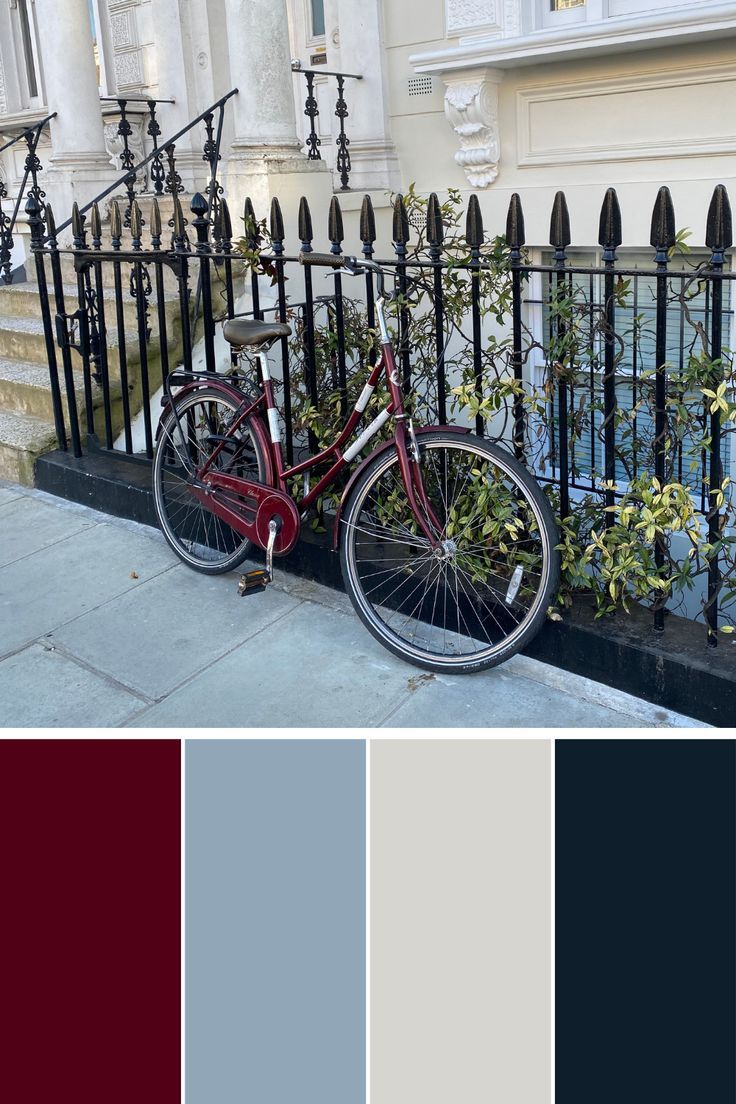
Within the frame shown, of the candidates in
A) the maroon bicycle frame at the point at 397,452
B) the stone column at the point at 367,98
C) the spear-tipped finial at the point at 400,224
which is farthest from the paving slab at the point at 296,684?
the stone column at the point at 367,98

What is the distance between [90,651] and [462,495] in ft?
4.95

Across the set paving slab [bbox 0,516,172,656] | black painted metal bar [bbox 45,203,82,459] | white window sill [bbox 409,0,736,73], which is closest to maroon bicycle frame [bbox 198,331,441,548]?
paving slab [bbox 0,516,172,656]

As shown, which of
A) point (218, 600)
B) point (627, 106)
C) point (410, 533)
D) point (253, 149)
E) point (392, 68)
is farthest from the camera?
point (392, 68)

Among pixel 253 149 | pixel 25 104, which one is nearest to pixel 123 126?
pixel 253 149

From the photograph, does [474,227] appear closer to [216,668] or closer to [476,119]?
[216,668]

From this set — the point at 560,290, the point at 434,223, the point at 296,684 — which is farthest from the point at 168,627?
the point at 560,290

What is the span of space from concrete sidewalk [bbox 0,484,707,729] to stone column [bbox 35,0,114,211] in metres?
4.42

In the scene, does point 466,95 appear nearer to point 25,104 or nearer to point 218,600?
point 218,600

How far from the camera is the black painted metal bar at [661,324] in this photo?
2934mm

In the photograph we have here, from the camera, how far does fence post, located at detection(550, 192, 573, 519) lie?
3166 mm

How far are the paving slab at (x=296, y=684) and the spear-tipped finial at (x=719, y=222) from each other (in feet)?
5.50

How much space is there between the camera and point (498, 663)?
3381mm

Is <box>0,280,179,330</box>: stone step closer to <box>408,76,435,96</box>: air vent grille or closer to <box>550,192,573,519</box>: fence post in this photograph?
<box>408,76,435,96</box>: air vent grille

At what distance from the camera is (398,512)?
3.82 m
